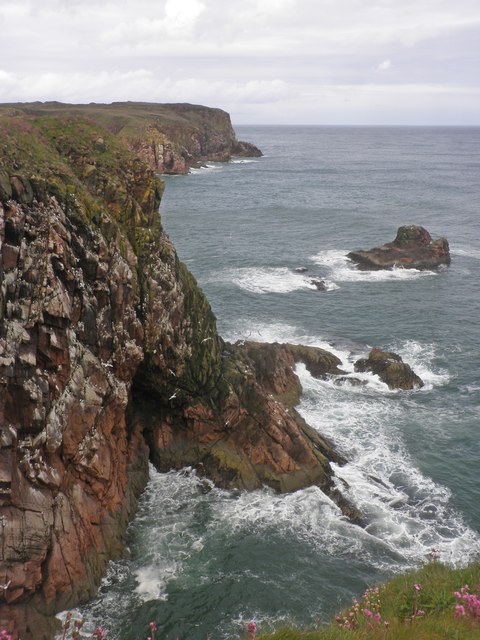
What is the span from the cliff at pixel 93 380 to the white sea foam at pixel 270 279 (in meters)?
24.6

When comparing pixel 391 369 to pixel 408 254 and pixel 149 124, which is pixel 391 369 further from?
pixel 149 124

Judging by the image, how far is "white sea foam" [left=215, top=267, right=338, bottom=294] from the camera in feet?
204

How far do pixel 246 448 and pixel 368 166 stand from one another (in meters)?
166

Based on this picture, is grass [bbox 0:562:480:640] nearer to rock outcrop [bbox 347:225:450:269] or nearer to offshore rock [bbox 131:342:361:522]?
offshore rock [bbox 131:342:361:522]

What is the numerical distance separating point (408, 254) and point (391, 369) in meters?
34.0

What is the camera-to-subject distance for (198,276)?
213 ft

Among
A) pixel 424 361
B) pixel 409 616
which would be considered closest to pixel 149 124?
pixel 424 361

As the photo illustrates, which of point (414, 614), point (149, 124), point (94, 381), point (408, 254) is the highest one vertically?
point (149, 124)

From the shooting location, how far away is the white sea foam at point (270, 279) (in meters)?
62.1

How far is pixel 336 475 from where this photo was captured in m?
31.3

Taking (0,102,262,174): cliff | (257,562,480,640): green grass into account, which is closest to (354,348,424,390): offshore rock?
(257,562,480,640): green grass

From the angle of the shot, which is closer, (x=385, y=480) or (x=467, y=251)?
(x=385, y=480)

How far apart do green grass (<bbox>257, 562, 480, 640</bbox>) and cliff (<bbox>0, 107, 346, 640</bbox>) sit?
12.1 meters

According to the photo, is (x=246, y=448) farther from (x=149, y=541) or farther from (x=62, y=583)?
(x=62, y=583)
